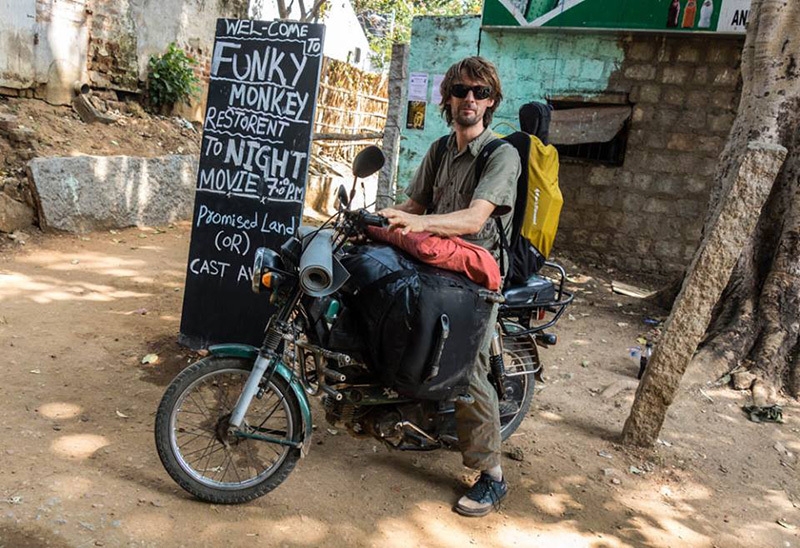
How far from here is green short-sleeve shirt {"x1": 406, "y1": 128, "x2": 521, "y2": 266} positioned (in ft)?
10.0

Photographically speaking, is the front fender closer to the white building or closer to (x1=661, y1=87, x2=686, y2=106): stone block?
(x1=661, y1=87, x2=686, y2=106): stone block

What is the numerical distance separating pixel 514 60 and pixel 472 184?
6.14 meters

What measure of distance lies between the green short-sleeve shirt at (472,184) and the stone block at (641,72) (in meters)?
5.74

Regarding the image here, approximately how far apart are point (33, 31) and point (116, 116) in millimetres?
1427

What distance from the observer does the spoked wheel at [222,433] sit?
2.97 metres

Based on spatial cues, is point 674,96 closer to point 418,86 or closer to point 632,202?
point 632,202

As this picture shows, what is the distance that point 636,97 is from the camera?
8.44 meters

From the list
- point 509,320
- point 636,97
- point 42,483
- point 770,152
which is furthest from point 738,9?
point 42,483

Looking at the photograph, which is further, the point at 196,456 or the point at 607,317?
the point at 607,317

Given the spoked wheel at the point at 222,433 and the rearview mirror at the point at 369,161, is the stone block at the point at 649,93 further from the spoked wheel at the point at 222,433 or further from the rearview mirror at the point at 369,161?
the spoked wheel at the point at 222,433

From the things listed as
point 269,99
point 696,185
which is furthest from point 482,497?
point 696,185

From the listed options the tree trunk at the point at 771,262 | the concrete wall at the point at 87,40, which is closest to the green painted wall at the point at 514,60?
the tree trunk at the point at 771,262

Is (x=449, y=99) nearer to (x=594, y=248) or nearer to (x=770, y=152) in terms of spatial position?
(x=770, y=152)

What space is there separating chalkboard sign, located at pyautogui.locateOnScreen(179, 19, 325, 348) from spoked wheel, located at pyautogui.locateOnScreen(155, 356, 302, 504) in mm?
1337
